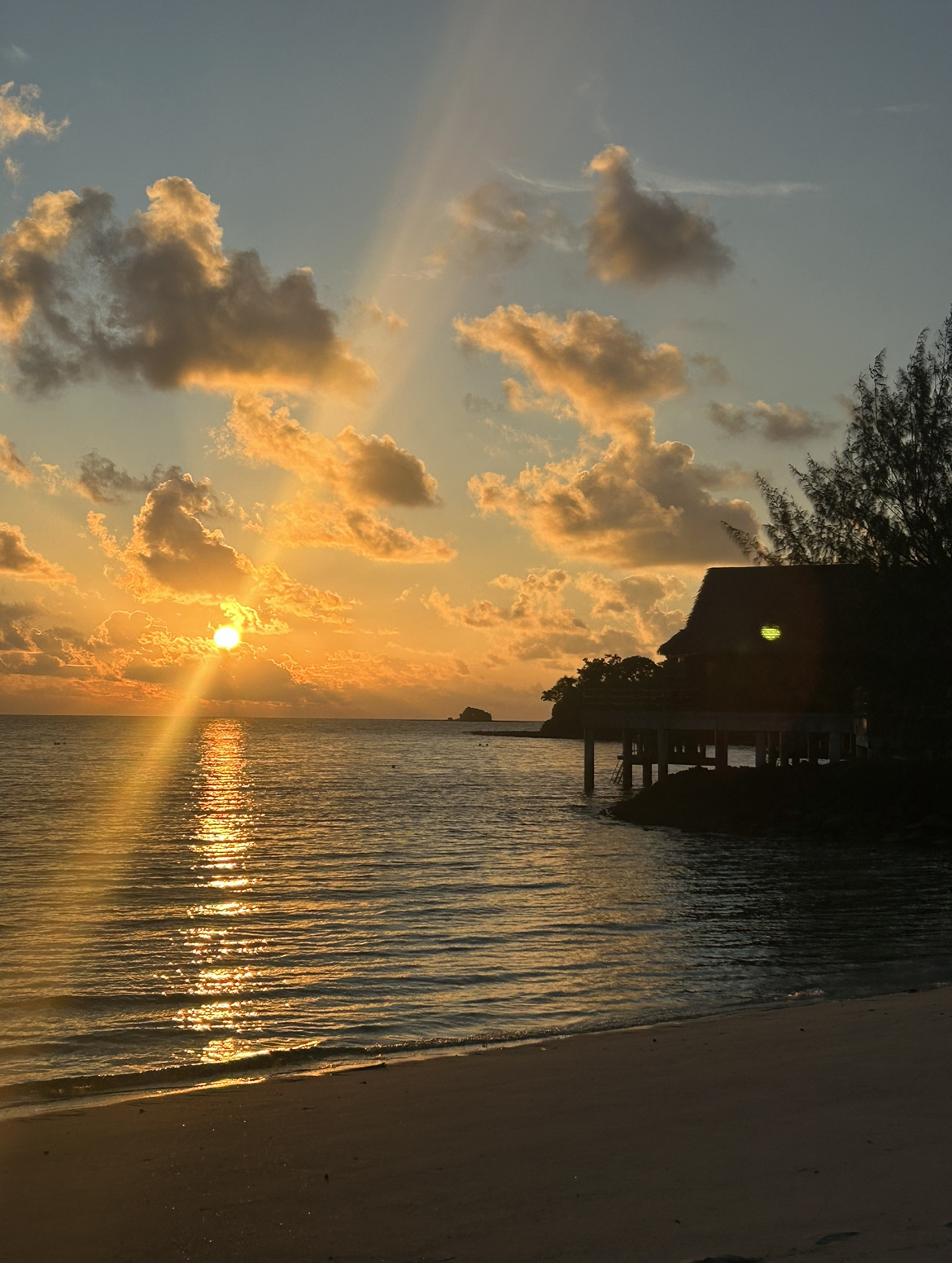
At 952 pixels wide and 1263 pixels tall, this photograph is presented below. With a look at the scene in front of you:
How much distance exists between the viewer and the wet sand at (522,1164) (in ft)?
16.1

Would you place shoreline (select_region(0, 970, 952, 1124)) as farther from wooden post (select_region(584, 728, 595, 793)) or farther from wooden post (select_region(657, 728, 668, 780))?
wooden post (select_region(584, 728, 595, 793))

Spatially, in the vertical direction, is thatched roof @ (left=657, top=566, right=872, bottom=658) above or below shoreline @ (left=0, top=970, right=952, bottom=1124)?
above

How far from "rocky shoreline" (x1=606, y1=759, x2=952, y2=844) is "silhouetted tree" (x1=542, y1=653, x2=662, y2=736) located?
62.8 metres

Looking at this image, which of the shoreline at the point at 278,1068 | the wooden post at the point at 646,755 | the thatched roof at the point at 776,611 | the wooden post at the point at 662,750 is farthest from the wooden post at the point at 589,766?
the shoreline at the point at 278,1068

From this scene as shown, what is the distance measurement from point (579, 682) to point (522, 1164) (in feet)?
507

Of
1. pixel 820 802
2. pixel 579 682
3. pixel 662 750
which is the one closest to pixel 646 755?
pixel 662 750

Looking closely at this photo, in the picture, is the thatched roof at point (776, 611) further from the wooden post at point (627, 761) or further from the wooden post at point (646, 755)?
the wooden post at point (646, 755)

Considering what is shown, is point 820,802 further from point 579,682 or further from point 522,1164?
point 579,682

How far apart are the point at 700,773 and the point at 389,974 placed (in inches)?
1037

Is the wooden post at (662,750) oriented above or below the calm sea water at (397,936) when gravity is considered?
above

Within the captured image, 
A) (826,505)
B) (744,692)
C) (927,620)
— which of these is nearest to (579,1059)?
(927,620)

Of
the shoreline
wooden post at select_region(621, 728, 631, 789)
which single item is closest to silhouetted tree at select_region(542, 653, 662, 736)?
wooden post at select_region(621, 728, 631, 789)

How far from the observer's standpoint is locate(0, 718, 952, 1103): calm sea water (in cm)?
1034

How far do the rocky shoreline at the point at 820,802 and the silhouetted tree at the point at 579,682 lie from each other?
62794 millimetres
